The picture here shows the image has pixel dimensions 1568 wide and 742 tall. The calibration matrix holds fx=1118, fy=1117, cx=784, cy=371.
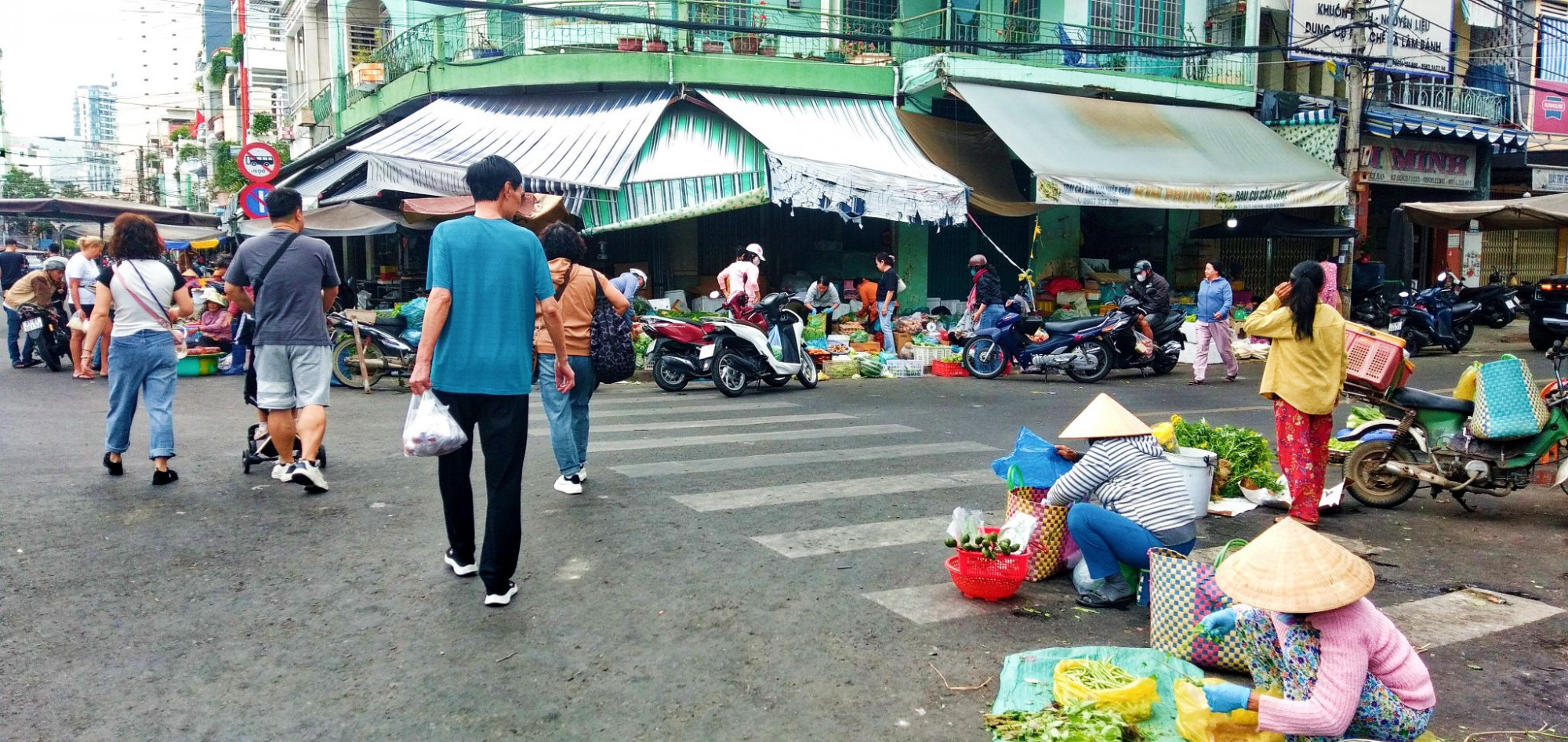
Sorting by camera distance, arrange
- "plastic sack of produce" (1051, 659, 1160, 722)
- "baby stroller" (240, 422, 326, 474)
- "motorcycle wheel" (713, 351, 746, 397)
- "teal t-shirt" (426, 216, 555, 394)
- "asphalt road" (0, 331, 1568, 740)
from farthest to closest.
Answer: "motorcycle wheel" (713, 351, 746, 397) → "baby stroller" (240, 422, 326, 474) → "teal t-shirt" (426, 216, 555, 394) → "asphalt road" (0, 331, 1568, 740) → "plastic sack of produce" (1051, 659, 1160, 722)

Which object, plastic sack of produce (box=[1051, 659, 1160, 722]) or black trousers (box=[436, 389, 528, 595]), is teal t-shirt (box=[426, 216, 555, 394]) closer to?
black trousers (box=[436, 389, 528, 595])

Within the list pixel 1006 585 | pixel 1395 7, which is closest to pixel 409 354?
pixel 1006 585

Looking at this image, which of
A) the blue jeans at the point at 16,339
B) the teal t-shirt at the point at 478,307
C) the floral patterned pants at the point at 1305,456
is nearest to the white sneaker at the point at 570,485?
the teal t-shirt at the point at 478,307

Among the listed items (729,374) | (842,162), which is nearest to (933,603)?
(729,374)

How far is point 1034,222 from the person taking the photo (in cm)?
2120

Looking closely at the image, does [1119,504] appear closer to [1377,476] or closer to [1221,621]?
[1221,621]

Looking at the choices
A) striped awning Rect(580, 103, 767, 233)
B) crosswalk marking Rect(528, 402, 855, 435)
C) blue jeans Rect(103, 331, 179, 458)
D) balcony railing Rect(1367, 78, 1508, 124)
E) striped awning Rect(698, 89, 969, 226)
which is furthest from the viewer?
balcony railing Rect(1367, 78, 1508, 124)

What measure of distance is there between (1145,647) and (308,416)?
15.9 feet

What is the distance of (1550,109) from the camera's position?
26391 millimetres

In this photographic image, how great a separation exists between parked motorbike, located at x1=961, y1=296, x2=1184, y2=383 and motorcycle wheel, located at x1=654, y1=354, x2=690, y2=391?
412 cm

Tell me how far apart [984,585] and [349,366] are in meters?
9.94

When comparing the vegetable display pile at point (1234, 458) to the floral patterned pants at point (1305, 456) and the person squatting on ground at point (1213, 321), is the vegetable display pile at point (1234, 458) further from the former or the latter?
the person squatting on ground at point (1213, 321)

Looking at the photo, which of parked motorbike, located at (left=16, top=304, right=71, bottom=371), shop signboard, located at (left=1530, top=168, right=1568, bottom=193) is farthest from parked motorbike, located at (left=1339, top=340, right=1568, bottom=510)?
shop signboard, located at (left=1530, top=168, right=1568, bottom=193)

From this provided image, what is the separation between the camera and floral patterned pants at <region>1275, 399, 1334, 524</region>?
6520 millimetres
